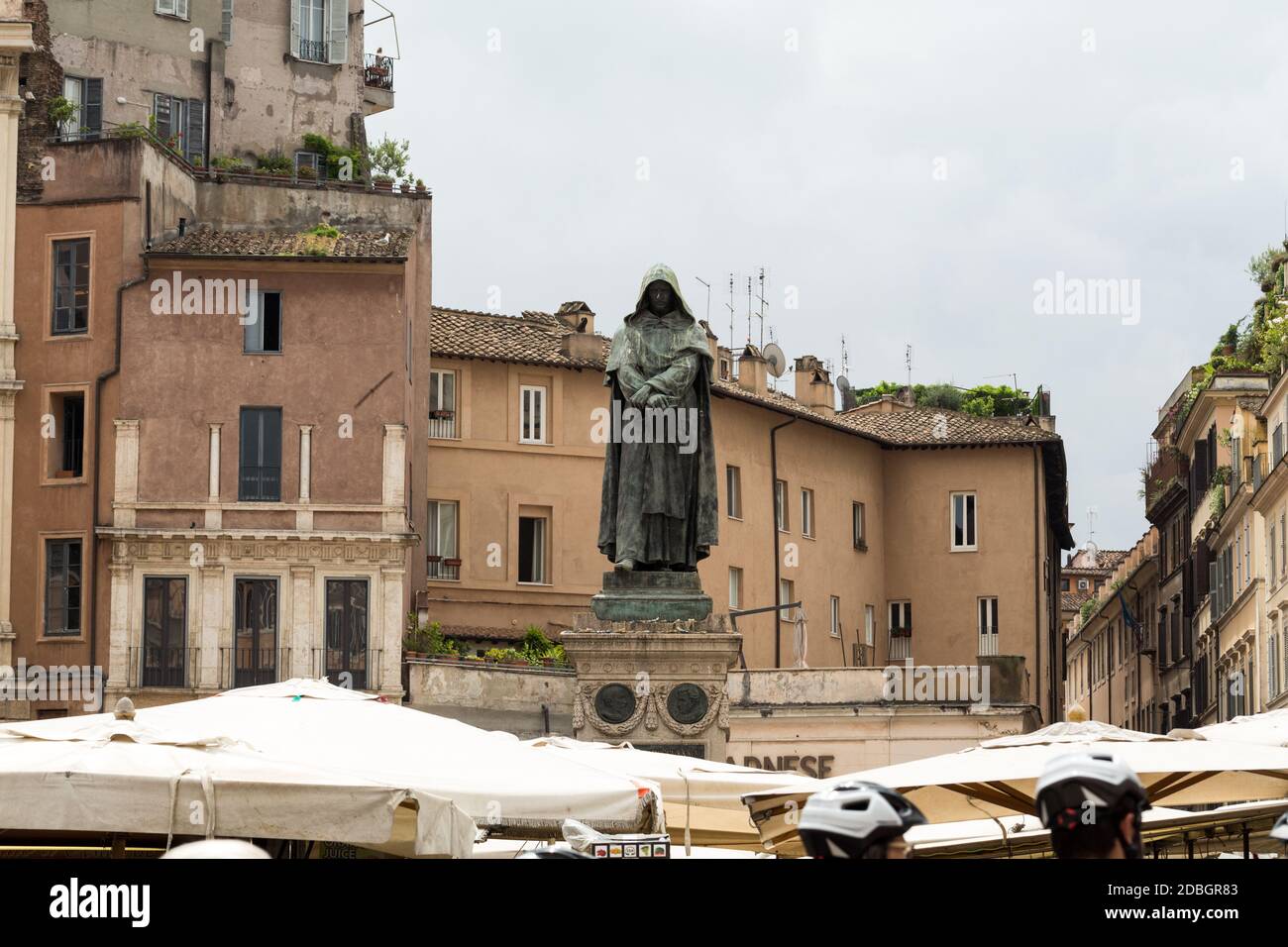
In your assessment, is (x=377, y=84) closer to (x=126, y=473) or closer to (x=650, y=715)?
(x=126, y=473)

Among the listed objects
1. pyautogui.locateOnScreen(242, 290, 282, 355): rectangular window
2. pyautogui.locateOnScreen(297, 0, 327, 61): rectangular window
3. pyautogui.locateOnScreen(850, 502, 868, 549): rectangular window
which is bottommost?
pyautogui.locateOnScreen(850, 502, 868, 549): rectangular window

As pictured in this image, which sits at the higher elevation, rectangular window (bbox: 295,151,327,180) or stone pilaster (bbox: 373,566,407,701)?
rectangular window (bbox: 295,151,327,180)

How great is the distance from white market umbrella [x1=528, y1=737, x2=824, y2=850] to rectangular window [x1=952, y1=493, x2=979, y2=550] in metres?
52.2

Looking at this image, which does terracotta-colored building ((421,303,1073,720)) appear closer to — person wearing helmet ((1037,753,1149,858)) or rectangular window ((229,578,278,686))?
rectangular window ((229,578,278,686))

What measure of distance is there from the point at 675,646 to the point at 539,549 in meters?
40.4

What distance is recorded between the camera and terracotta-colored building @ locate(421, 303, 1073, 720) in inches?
2391

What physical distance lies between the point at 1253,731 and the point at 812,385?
175ft

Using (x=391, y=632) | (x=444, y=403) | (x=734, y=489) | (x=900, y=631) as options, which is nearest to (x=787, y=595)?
(x=734, y=489)

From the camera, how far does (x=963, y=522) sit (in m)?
72.6

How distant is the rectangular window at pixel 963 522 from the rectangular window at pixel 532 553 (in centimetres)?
1547

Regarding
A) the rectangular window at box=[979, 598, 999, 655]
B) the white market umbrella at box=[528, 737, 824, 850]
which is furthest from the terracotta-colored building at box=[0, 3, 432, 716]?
the white market umbrella at box=[528, 737, 824, 850]

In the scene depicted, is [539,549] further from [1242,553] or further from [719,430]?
[1242,553]
